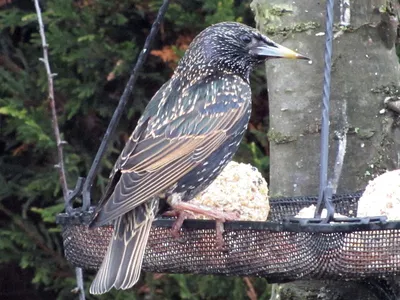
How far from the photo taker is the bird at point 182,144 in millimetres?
3143

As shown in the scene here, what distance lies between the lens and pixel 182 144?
3387 millimetres

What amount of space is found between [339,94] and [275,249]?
44.0 inches

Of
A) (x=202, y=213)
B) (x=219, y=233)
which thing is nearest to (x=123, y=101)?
(x=202, y=213)

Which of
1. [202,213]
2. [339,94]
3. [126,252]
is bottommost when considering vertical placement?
[126,252]

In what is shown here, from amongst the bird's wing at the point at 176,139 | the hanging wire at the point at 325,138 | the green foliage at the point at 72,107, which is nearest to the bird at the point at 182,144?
the bird's wing at the point at 176,139

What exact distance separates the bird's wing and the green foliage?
55.2 inches

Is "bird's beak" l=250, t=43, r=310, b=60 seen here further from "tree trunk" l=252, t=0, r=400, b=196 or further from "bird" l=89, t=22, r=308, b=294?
"tree trunk" l=252, t=0, r=400, b=196

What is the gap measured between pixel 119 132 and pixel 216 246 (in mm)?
2345

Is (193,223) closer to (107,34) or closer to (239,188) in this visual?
(239,188)

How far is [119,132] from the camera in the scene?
17.4 feet

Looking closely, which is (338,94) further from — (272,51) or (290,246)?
(290,246)

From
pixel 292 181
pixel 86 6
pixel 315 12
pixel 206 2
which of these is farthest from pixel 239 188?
pixel 86 6

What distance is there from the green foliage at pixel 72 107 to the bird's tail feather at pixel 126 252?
1.75m

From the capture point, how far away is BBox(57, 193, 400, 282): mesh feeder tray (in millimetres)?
2826
